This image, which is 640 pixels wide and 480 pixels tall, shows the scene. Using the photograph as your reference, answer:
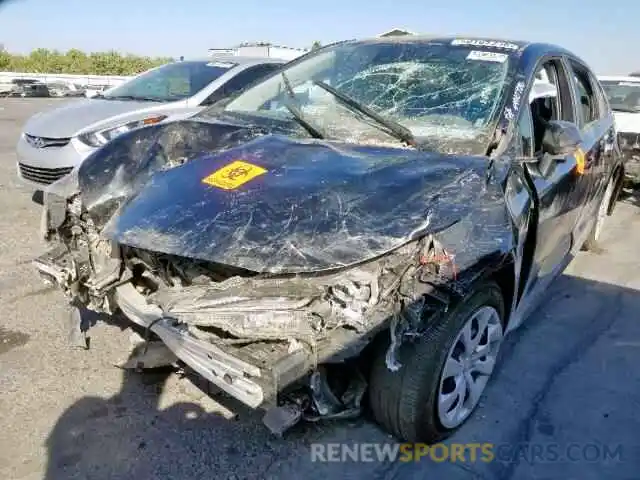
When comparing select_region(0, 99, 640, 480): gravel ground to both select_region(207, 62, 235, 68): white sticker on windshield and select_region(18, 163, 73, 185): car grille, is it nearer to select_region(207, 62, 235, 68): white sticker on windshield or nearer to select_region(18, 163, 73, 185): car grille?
select_region(18, 163, 73, 185): car grille

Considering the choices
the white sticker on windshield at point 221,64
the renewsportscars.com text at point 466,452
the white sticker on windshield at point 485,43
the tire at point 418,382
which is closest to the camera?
the tire at point 418,382

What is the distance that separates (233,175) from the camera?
269 cm

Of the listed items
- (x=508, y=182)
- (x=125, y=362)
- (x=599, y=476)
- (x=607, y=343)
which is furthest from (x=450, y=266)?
(x=607, y=343)

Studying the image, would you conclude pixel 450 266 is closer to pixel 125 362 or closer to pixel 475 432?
pixel 475 432

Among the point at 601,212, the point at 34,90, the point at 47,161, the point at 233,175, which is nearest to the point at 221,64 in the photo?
the point at 47,161

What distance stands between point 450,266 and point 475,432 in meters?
0.97

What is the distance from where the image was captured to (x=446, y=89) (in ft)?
10.5

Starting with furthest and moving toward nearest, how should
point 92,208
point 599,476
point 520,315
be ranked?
point 520,315, point 92,208, point 599,476

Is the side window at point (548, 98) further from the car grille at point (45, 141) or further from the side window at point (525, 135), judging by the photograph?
the car grille at point (45, 141)

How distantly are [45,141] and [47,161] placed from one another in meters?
0.25

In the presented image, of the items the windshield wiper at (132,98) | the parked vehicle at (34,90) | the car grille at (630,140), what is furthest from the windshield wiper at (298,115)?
the parked vehicle at (34,90)

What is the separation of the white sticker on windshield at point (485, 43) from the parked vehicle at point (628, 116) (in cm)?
405

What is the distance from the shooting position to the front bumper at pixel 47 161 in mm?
5691

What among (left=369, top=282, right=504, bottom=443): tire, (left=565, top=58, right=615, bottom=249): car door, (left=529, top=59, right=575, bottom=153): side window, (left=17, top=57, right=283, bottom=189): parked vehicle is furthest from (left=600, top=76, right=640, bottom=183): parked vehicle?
(left=369, top=282, right=504, bottom=443): tire
